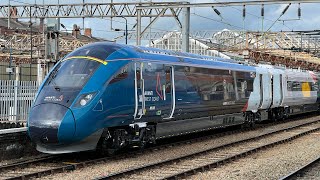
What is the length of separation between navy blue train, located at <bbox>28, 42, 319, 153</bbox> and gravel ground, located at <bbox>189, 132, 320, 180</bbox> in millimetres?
2697

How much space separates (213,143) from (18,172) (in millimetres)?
8321

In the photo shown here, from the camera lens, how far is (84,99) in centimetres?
1209

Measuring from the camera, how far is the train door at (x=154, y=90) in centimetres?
1369

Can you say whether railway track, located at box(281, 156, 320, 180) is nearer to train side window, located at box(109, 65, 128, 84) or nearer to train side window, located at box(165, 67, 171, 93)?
train side window, located at box(165, 67, 171, 93)

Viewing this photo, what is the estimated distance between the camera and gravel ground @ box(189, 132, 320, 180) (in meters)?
11.6

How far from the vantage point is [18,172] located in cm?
1136

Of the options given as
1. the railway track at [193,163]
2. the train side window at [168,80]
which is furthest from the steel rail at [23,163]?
the train side window at [168,80]

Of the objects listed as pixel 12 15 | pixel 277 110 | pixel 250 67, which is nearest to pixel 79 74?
pixel 250 67

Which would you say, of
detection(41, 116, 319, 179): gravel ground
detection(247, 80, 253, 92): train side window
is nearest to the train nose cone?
detection(41, 116, 319, 179): gravel ground

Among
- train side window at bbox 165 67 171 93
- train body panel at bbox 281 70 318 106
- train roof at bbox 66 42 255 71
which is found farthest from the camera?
train body panel at bbox 281 70 318 106

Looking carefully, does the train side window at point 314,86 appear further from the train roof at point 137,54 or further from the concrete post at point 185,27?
the train roof at point 137,54

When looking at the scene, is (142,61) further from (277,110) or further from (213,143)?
(277,110)

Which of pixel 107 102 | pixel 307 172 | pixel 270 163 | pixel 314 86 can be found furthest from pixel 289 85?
pixel 107 102

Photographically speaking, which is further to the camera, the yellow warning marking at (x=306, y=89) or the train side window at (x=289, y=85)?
the yellow warning marking at (x=306, y=89)
